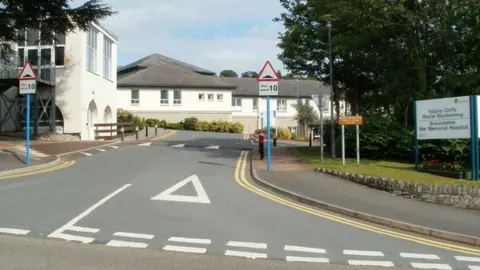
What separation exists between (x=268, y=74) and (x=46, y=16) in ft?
37.1

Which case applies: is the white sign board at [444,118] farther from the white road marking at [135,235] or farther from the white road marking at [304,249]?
the white road marking at [135,235]

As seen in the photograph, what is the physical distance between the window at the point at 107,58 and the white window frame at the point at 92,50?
6.97 ft

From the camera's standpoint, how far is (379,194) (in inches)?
508

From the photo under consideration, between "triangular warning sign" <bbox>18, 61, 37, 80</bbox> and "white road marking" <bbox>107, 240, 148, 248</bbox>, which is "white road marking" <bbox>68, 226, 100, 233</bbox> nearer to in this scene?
"white road marking" <bbox>107, 240, 148, 248</bbox>

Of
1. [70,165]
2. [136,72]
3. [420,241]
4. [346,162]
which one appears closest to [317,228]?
[420,241]

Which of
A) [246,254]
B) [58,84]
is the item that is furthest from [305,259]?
[58,84]

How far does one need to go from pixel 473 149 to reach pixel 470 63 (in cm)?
645

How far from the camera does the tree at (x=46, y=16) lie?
20.7 m

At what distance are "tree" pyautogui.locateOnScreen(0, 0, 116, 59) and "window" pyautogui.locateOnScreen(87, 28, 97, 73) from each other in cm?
958

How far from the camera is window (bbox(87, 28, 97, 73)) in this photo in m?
33.2

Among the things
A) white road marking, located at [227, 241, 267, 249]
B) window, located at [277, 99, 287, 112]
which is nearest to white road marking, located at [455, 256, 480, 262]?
white road marking, located at [227, 241, 267, 249]

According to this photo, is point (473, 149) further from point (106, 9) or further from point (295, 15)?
point (295, 15)

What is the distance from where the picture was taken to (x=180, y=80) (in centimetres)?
6394

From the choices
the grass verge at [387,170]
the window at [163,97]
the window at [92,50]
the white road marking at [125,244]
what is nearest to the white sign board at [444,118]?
the grass verge at [387,170]
